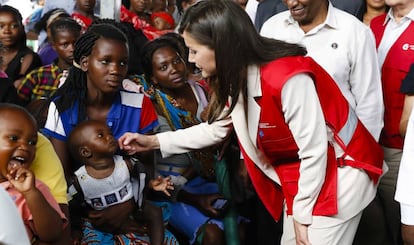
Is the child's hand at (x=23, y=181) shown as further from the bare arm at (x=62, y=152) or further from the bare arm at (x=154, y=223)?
the bare arm at (x=154, y=223)

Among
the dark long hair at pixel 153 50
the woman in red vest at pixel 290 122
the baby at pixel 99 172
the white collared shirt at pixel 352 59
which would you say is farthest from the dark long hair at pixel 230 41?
the dark long hair at pixel 153 50

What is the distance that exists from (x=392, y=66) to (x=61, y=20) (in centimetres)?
215

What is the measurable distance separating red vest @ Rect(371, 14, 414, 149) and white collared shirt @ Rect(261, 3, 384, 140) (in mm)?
181

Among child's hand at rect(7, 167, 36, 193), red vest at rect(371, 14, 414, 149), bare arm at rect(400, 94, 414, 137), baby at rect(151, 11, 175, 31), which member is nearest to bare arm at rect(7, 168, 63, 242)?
child's hand at rect(7, 167, 36, 193)

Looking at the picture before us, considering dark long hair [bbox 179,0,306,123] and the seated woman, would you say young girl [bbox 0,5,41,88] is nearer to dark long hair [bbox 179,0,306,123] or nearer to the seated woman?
the seated woman

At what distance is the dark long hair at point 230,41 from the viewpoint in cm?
240

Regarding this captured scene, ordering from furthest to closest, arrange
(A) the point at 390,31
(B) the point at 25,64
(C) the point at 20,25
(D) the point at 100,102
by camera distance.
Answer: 1. (C) the point at 20,25
2. (B) the point at 25,64
3. (A) the point at 390,31
4. (D) the point at 100,102

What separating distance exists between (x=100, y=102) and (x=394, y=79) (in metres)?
1.56

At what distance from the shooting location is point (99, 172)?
2.97m

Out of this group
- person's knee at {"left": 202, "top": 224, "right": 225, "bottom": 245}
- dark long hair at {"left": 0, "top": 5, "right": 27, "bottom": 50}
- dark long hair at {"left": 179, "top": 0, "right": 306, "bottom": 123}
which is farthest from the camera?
dark long hair at {"left": 0, "top": 5, "right": 27, "bottom": 50}

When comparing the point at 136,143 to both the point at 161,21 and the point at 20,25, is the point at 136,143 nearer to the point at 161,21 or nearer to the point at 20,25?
the point at 20,25

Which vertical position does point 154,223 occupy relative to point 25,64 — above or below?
below

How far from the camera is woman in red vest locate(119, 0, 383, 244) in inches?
94.7

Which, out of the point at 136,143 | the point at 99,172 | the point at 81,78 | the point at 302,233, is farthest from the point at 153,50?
the point at 302,233
